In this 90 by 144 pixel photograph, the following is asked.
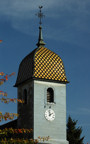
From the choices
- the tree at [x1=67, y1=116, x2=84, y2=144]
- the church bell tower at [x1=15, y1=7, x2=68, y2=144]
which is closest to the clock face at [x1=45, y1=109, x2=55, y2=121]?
the church bell tower at [x1=15, y1=7, x2=68, y2=144]

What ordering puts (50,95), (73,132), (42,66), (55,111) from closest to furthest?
(42,66)
(55,111)
(50,95)
(73,132)

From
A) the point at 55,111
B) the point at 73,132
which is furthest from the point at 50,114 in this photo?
the point at 73,132

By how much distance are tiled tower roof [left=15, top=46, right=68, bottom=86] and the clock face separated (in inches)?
111

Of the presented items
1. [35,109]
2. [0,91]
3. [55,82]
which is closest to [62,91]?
[55,82]

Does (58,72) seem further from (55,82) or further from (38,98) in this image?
(38,98)

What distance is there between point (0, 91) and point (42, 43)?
2292 centimetres

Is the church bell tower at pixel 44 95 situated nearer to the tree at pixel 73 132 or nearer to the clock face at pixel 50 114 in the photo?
the clock face at pixel 50 114

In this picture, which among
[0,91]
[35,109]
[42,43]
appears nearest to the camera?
[0,91]

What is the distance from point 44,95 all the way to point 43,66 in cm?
254

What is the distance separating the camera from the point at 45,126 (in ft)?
114

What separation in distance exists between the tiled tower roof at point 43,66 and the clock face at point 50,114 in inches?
111

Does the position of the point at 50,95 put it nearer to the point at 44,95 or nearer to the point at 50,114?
the point at 44,95

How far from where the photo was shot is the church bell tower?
34.7 metres

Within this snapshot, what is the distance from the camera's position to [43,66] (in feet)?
116
